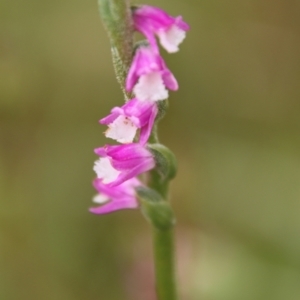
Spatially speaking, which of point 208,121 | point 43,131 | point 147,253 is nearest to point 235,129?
point 208,121

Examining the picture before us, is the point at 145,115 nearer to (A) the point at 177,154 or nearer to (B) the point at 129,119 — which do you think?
(B) the point at 129,119

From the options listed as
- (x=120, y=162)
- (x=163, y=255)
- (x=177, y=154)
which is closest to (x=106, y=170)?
(x=120, y=162)

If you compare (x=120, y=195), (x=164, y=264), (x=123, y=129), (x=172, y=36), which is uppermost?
(x=172, y=36)

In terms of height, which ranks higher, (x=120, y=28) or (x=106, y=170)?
(x=120, y=28)

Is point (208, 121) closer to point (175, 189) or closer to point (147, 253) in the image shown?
point (175, 189)

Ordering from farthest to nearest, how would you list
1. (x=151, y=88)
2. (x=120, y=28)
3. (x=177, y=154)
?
(x=177, y=154) → (x=120, y=28) → (x=151, y=88)

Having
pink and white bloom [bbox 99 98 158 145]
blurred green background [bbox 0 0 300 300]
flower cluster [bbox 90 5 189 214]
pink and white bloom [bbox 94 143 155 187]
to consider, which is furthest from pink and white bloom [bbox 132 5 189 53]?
blurred green background [bbox 0 0 300 300]

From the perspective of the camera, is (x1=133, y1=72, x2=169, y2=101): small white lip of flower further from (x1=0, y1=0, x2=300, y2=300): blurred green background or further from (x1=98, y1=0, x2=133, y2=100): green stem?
(x1=0, y1=0, x2=300, y2=300): blurred green background
